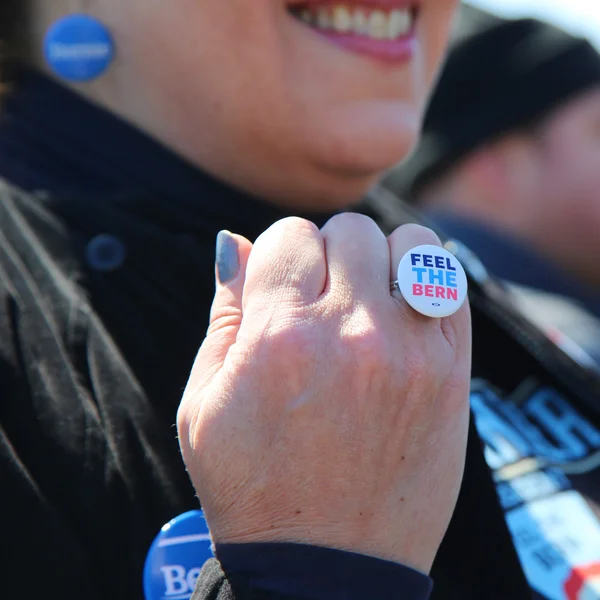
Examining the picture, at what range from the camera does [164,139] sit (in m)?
1.45

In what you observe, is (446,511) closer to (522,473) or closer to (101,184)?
(522,473)

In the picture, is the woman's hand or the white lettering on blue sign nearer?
the woman's hand

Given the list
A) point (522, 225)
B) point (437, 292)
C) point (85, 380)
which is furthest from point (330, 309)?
point (522, 225)

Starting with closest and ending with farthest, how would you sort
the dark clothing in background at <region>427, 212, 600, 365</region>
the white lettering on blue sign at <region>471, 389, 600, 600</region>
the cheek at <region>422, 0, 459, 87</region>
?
1. the white lettering on blue sign at <region>471, 389, 600, 600</region>
2. the cheek at <region>422, 0, 459, 87</region>
3. the dark clothing in background at <region>427, 212, 600, 365</region>

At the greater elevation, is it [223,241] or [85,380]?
[223,241]

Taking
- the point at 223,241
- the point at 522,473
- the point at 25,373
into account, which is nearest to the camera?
the point at 223,241

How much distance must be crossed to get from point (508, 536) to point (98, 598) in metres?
0.50

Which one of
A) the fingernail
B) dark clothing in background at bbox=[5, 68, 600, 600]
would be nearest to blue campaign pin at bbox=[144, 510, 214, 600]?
dark clothing in background at bbox=[5, 68, 600, 600]

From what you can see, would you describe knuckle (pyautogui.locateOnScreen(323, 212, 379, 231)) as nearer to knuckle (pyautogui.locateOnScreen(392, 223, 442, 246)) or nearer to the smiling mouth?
knuckle (pyautogui.locateOnScreen(392, 223, 442, 246))

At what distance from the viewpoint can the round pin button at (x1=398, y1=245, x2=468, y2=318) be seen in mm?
919

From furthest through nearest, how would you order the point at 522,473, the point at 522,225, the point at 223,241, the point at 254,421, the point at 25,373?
the point at 522,225 < the point at 522,473 < the point at 25,373 < the point at 223,241 < the point at 254,421

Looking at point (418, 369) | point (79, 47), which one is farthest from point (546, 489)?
point (79, 47)

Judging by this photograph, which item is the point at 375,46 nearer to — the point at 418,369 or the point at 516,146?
the point at 418,369

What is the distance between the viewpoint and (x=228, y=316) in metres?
0.95
